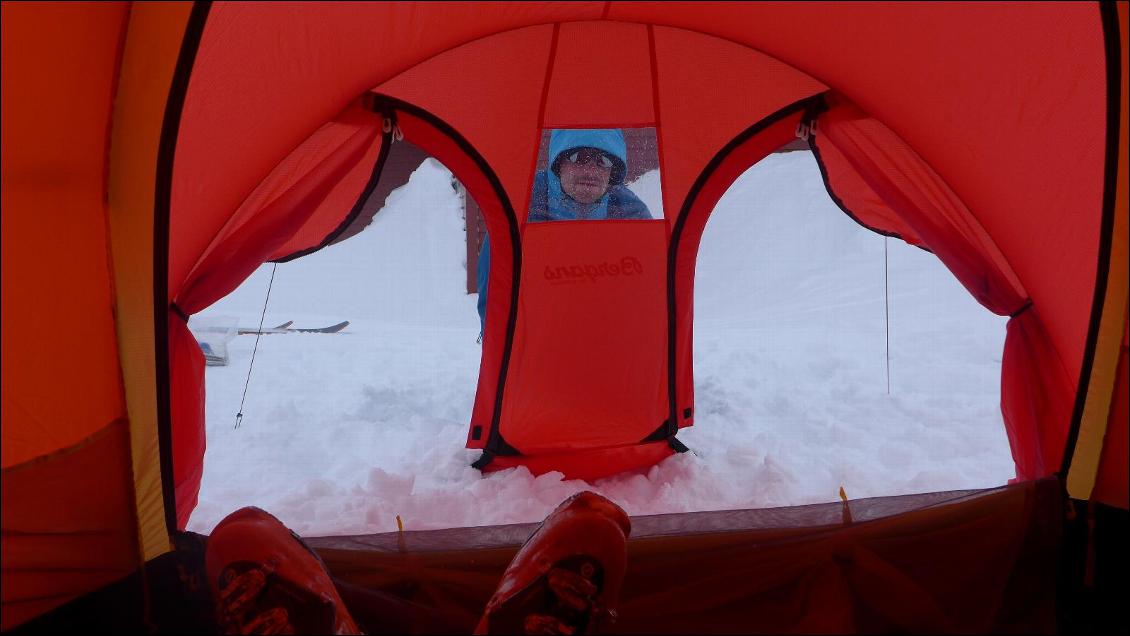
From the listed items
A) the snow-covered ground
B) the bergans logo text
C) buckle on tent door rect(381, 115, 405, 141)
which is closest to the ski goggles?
the snow-covered ground

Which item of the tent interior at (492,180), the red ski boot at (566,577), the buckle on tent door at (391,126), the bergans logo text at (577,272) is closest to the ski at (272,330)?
the tent interior at (492,180)

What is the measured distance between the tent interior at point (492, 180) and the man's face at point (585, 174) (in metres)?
0.11

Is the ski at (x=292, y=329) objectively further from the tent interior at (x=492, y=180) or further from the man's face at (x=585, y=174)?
the man's face at (x=585, y=174)

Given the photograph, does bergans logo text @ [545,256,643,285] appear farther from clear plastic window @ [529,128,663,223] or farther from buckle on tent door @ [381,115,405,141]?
buckle on tent door @ [381,115,405,141]

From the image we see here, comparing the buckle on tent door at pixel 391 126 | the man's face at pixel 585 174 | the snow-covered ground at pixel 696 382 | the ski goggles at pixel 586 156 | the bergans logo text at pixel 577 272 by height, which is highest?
the buckle on tent door at pixel 391 126

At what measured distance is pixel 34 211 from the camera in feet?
3.91

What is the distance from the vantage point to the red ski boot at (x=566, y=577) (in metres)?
1.29

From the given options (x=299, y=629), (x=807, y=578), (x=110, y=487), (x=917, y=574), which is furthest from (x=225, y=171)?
(x=917, y=574)

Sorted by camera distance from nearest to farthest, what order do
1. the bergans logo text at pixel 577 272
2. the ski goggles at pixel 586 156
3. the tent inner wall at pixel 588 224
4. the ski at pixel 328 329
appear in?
the tent inner wall at pixel 588 224, the ski goggles at pixel 586 156, the bergans logo text at pixel 577 272, the ski at pixel 328 329

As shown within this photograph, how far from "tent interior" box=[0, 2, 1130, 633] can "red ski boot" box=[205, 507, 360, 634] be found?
0.20m

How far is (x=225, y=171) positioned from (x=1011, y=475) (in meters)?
2.85

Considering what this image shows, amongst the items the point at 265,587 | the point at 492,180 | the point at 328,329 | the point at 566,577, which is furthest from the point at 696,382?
the point at 328,329

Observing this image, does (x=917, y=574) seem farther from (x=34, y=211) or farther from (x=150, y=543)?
(x=34, y=211)

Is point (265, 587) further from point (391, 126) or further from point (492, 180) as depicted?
point (492, 180)
